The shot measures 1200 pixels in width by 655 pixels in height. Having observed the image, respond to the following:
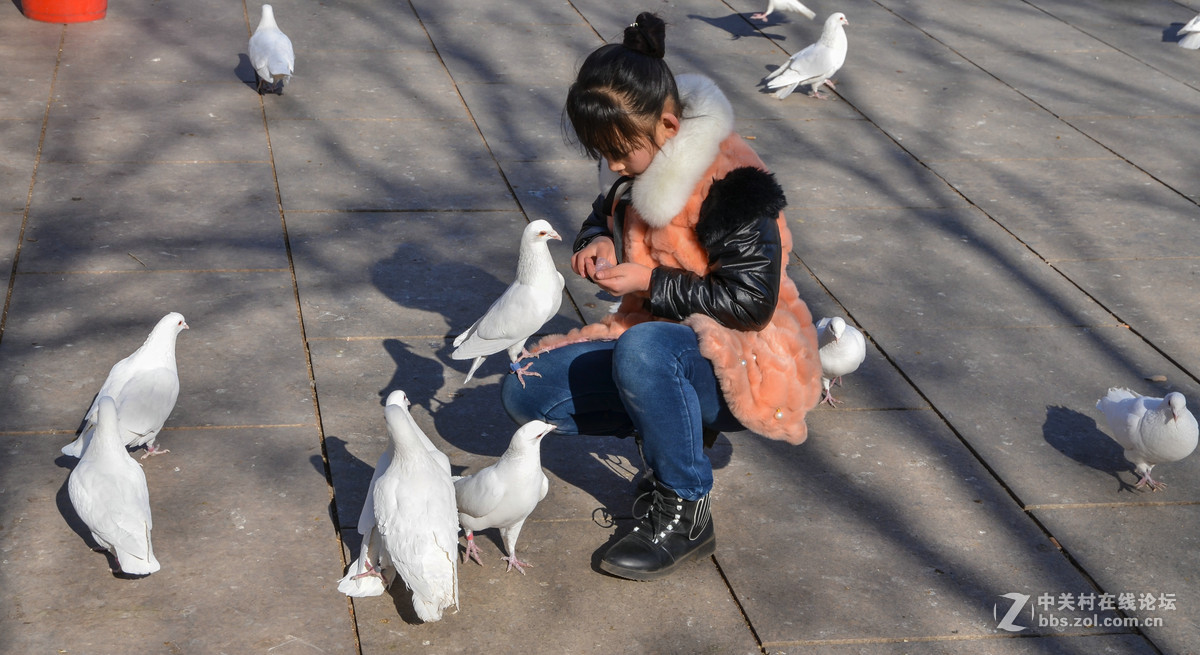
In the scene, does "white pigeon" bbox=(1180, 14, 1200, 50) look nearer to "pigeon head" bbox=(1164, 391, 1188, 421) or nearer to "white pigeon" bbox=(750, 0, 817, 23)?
"white pigeon" bbox=(750, 0, 817, 23)

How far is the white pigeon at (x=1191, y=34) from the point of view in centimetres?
1018

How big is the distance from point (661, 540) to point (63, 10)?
24.2ft

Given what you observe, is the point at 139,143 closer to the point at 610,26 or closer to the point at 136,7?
the point at 136,7

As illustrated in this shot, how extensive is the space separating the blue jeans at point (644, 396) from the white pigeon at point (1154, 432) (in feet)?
5.52

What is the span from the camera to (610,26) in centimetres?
966

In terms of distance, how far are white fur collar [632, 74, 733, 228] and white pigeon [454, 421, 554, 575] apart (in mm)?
780

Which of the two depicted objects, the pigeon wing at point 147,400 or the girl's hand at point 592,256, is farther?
the pigeon wing at point 147,400

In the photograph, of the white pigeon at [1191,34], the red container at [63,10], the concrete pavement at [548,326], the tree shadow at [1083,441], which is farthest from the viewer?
the white pigeon at [1191,34]

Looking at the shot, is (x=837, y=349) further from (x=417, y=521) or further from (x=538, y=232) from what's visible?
(x=417, y=521)

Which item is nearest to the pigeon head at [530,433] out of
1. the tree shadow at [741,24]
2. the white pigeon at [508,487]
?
the white pigeon at [508,487]

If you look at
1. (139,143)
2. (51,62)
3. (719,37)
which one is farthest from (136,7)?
(719,37)

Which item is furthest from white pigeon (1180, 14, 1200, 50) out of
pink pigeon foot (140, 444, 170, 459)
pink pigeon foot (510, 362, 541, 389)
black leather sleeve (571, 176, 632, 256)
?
pink pigeon foot (140, 444, 170, 459)

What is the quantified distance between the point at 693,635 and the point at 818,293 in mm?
2705

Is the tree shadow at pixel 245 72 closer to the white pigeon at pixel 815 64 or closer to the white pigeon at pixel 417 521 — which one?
the white pigeon at pixel 815 64
